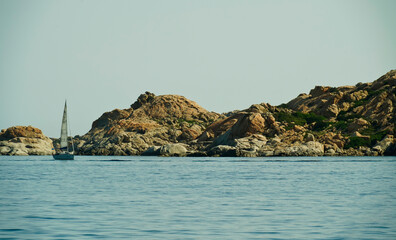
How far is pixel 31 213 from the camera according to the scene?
97.7ft

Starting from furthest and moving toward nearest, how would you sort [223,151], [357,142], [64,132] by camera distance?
[357,142] → [223,151] → [64,132]

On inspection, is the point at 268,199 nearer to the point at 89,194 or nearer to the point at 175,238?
the point at 89,194

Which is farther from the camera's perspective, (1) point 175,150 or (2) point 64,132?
(1) point 175,150

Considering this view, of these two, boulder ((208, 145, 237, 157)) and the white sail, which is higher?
the white sail

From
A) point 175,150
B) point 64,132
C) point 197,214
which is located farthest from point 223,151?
point 197,214

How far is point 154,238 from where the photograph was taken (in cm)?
2189

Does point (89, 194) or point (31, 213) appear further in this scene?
point (89, 194)

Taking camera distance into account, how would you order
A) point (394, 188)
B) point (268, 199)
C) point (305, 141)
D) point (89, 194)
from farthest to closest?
point (305, 141) < point (394, 188) < point (89, 194) < point (268, 199)

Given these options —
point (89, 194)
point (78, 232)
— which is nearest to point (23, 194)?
point (89, 194)

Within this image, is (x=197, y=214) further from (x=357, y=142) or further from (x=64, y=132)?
(x=357, y=142)

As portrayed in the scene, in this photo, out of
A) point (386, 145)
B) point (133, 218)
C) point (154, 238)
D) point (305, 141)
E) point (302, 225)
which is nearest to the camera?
point (154, 238)

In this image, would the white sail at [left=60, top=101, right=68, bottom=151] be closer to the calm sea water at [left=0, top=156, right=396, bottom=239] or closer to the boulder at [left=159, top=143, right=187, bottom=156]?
the boulder at [left=159, top=143, right=187, bottom=156]

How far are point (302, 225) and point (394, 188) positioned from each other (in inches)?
960

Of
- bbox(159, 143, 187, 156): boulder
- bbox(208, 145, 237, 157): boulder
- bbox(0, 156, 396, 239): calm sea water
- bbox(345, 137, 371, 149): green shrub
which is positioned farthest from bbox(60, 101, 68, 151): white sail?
bbox(345, 137, 371, 149): green shrub
